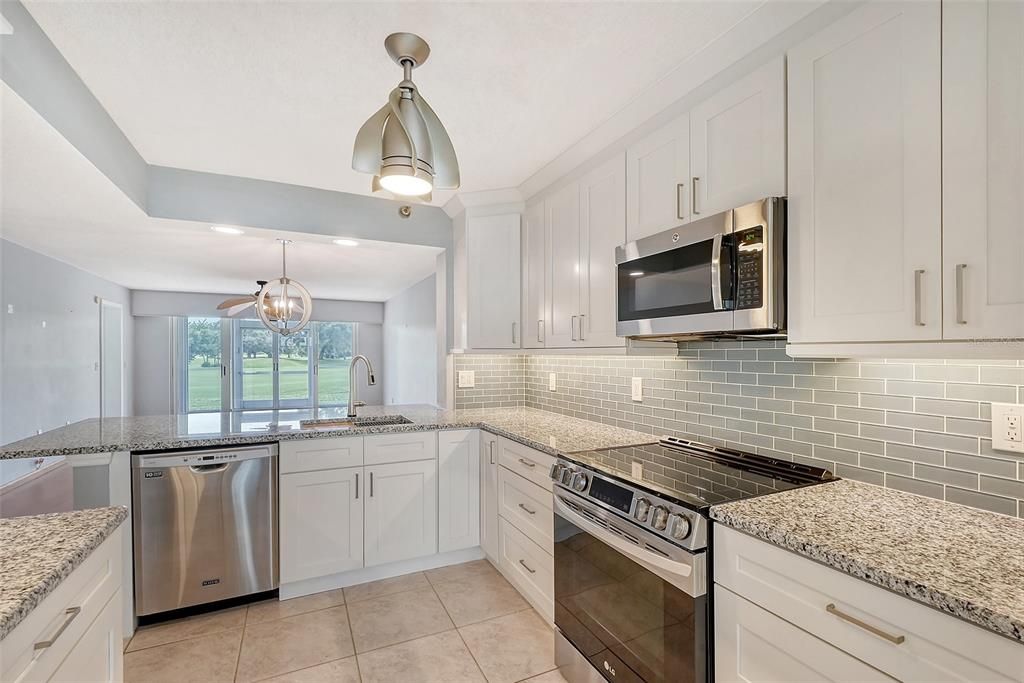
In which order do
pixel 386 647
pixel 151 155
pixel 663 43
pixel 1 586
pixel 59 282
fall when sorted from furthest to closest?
pixel 59 282 < pixel 151 155 < pixel 386 647 < pixel 663 43 < pixel 1 586

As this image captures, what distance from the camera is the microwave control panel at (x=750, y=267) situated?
4.94 ft

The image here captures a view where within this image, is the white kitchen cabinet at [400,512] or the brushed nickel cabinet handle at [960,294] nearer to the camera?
the brushed nickel cabinet handle at [960,294]

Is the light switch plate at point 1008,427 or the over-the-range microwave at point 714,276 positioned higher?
the over-the-range microwave at point 714,276

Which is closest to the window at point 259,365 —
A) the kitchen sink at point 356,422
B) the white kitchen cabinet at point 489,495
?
the kitchen sink at point 356,422

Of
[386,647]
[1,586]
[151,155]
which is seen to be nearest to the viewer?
[1,586]

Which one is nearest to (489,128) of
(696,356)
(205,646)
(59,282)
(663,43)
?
(663,43)

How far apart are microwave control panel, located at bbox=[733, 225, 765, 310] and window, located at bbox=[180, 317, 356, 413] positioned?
755cm

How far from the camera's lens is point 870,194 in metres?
1.28

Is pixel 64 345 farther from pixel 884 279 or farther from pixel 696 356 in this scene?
pixel 884 279

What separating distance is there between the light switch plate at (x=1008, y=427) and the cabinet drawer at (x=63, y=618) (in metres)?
2.24

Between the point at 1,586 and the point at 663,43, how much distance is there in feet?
7.33

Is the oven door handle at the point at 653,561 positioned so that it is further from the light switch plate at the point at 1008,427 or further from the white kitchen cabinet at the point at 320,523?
the white kitchen cabinet at the point at 320,523

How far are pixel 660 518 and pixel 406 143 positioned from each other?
4.60 ft

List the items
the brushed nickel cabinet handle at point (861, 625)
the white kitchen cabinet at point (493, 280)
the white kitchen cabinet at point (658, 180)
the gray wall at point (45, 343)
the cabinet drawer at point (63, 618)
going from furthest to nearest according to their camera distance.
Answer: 1. the gray wall at point (45, 343)
2. the white kitchen cabinet at point (493, 280)
3. the white kitchen cabinet at point (658, 180)
4. the brushed nickel cabinet handle at point (861, 625)
5. the cabinet drawer at point (63, 618)
